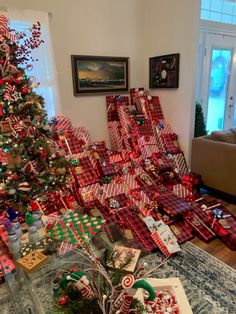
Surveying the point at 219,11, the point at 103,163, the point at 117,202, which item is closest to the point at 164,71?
the point at 219,11

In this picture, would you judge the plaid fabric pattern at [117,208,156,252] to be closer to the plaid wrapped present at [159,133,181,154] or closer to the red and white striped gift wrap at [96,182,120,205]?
the red and white striped gift wrap at [96,182,120,205]

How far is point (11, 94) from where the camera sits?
1.93m

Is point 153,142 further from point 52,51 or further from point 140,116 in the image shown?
point 52,51

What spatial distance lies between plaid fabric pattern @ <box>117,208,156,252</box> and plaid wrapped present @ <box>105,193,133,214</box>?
0.12 metres

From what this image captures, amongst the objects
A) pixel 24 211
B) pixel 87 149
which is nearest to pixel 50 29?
pixel 87 149

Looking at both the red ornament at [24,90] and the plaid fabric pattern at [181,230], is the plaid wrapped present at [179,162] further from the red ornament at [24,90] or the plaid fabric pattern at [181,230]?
the red ornament at [24,90]

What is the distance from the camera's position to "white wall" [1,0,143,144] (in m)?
2.84

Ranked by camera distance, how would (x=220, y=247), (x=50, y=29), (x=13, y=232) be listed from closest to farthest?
(x=13, y=232) → (x=220, y=247) → (x=50, y=29)

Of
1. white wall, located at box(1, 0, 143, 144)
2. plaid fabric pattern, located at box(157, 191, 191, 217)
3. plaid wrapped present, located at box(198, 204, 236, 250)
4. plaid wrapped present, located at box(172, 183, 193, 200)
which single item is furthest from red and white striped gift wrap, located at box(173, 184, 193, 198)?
white wall, located at box(1, 0, 143, 144)

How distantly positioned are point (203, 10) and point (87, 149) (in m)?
2.73

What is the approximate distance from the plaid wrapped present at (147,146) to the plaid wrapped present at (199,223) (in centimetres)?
101

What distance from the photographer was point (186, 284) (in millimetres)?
1722

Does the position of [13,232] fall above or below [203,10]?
below

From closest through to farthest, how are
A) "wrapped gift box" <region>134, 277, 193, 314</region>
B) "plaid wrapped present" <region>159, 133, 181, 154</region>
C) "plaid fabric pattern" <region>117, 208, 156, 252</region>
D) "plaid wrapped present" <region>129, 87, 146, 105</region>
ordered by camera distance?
1. "wrapped gift box" <region>134, 277, 193, 314</region>
2. "plaid fabric pattern" <region>117, 208, 156, 252</region>
3. "plaid wrapped present" <region>159, 133, 181, 154</region>
4. "plaid wrapped present" <region>129, 87, 146, 105</region>
